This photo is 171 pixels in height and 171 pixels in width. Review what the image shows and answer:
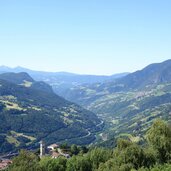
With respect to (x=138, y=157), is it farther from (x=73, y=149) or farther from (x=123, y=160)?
(x=73, y=149)

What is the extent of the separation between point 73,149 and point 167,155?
76057mm

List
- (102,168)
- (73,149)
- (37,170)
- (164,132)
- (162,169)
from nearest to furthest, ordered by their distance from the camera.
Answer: (162,169)
(102,168)
(37,170)
(164,132)
(73,149)

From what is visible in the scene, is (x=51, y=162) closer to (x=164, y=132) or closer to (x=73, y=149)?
(x=164, y=132)

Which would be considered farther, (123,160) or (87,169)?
(87,169)

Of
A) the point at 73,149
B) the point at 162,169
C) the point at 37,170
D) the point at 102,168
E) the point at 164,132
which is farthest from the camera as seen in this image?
the point at 73,149

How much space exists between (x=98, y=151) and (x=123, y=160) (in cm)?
1892

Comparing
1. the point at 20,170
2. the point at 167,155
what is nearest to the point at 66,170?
the point at 20,170

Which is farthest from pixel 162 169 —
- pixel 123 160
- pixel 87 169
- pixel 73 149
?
pixel 73 149

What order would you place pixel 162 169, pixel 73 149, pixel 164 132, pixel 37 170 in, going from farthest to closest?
pixel 73 149 < pixel 164 132 < pixel 37 170 < pixel 162 169

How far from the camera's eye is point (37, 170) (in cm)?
12475

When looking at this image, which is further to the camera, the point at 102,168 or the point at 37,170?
the point at 37,170

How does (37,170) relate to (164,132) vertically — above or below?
below

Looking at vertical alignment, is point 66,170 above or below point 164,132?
below

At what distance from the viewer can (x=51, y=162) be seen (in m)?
132
